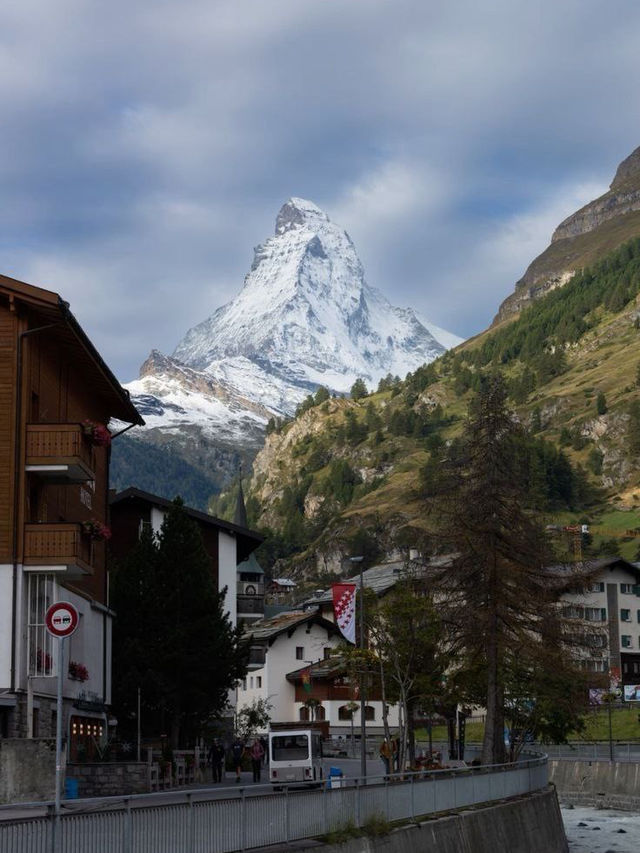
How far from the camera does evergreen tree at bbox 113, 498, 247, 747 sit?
53.7 metres

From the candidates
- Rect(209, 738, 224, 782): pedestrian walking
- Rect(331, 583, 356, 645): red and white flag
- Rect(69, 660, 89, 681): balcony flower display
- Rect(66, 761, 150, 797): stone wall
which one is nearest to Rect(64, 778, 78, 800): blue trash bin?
Rect(66, 761, 150, 797): stone wall

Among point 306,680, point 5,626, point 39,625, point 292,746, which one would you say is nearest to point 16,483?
point 5,626

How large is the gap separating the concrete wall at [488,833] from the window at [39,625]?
43.0ft

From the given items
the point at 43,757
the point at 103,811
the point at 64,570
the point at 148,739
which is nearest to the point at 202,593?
the point at 148,739

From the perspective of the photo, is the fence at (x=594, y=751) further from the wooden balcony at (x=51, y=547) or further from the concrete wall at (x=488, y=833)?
the wooden balcony at (x=51, y=547)

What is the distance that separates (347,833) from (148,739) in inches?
1361

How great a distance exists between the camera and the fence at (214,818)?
616 inches

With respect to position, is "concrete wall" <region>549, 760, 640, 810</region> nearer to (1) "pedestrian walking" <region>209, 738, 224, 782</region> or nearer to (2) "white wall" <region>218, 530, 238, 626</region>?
(2) "white wall" <region>218, 530, 238, 626</region>

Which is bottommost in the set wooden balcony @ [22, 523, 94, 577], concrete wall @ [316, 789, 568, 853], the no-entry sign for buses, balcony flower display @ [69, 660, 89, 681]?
concrete wall @ [316, 789, 568, 853]

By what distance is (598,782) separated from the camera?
243ft

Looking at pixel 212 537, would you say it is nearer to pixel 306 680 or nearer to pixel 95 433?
pixel 306 680

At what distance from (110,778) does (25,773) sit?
934 centimetres

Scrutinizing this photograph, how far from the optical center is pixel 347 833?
78.1 ft

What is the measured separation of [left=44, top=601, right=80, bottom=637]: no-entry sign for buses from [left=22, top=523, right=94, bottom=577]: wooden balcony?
17.4 meters
